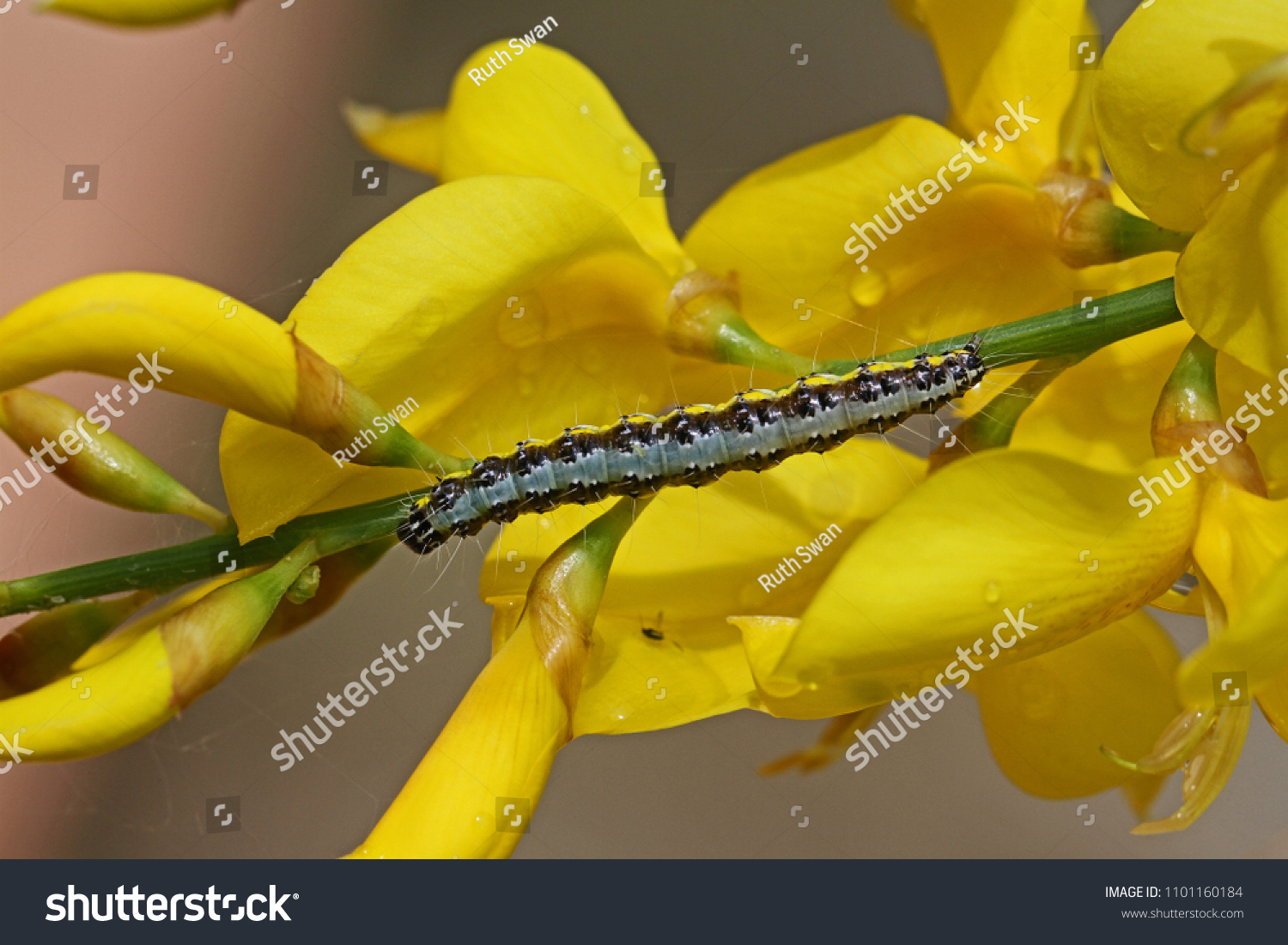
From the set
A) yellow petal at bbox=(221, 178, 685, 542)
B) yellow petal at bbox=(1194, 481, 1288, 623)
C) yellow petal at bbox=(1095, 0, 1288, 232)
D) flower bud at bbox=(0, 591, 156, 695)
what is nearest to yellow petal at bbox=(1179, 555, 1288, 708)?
yellow petal at bbox=(1194, 481, 1288, 623)

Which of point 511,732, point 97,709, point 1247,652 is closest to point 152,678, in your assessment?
point 97,709

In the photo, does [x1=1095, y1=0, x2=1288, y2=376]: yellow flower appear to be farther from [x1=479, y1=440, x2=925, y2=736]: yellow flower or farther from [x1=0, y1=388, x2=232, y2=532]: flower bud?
[x1=0, y1=388, x2=232, y2=532]: flower bud

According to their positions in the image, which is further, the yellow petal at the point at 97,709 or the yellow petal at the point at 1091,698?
the yellow petal at the point at 1091,698

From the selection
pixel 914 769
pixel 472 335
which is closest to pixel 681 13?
pixel 472 335

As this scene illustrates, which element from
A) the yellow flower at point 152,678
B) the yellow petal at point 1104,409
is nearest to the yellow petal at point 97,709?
the yellow flower at point 152,678

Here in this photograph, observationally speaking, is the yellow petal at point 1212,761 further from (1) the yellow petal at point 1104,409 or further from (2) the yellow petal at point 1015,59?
(2) the yellow petal at point 1015,59
